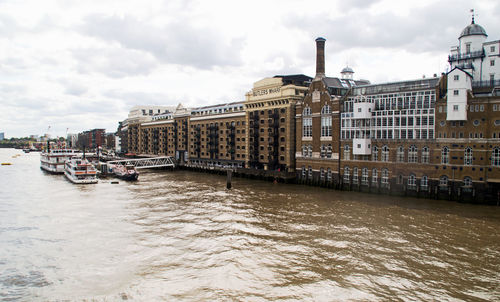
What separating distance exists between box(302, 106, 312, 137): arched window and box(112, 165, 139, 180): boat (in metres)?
36.7

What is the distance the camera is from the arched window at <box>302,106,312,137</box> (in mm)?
68000

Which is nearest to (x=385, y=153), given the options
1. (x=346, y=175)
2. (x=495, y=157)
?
(x=346, y=175)

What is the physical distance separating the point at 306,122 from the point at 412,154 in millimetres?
21852

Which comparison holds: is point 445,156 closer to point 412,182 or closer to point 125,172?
point 412,182

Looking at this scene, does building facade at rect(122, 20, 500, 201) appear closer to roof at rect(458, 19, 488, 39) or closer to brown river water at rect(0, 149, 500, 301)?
roof at rect(458, 19, 488, 39)

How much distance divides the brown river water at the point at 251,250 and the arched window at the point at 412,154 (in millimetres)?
6993

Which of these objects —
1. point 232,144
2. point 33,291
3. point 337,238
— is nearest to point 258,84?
point 232,144

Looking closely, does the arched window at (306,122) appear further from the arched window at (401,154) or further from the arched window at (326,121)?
the arched window at (401,154)

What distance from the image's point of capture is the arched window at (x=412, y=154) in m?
51.9

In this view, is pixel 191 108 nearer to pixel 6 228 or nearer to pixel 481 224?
pixel 6 228

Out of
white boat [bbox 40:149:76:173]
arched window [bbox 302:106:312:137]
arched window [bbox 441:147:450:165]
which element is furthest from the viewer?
white boat [bbox 40:149:76:173]

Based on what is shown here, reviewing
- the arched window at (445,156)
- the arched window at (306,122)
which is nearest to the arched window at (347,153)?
the arched window at (306,122)

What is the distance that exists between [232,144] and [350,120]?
37971 millimetres

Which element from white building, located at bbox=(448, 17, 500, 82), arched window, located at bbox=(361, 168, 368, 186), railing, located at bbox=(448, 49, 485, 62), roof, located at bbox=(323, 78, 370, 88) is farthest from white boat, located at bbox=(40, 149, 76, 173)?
white building, located at bbox=(448, 17, 500, 82)
